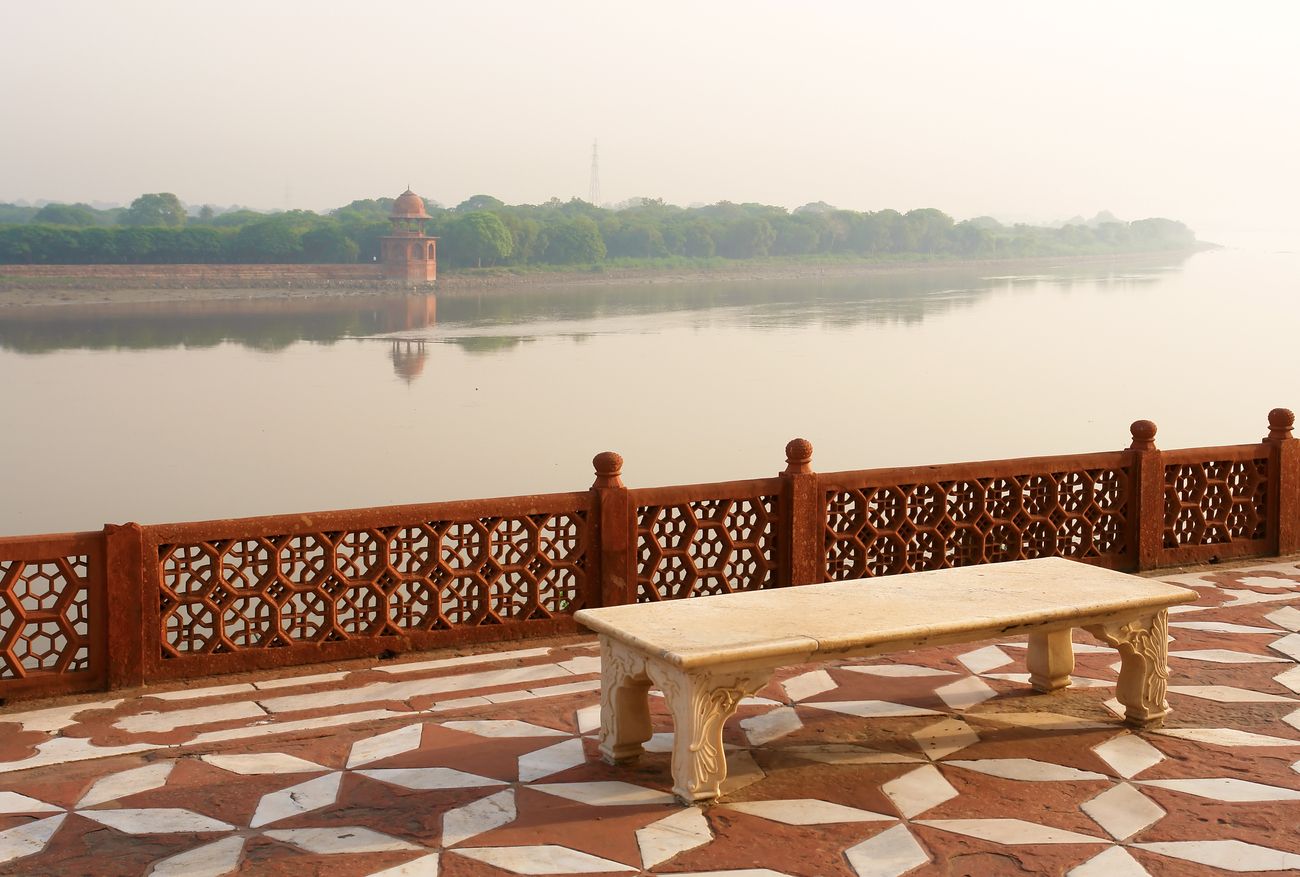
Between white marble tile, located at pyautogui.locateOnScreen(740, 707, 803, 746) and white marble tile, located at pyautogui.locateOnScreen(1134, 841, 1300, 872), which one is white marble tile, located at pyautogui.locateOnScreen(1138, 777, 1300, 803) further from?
white marble tile, located at pyautogui.locateOnScreen(740, 707, 803, 746)

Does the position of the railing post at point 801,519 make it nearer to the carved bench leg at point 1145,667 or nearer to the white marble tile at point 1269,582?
the carved bench leg at point 1145,667

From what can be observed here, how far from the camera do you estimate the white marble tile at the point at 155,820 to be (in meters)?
3.63

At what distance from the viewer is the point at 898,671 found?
17.1ft

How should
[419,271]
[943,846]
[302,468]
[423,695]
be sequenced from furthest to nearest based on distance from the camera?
[419,271] < [302,468] < [423,695] < [943,846]

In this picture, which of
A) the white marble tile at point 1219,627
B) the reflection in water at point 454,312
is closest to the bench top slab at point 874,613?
the white marble tile at point 1219,627

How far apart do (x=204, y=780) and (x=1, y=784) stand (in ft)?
1.97

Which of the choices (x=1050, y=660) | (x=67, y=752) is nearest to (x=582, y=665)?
(x=1050, y=660)

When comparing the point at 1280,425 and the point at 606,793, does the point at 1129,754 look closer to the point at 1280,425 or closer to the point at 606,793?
the point at 606,793

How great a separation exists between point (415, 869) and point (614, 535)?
274cm

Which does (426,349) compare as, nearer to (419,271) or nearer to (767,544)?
(419,271)

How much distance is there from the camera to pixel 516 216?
79.5 meters

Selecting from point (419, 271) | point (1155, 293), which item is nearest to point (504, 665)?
point (419, 271)

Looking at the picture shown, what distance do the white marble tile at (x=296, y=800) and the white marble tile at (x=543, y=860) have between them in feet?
1.87

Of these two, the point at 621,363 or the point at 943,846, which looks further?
the point at 621,363
